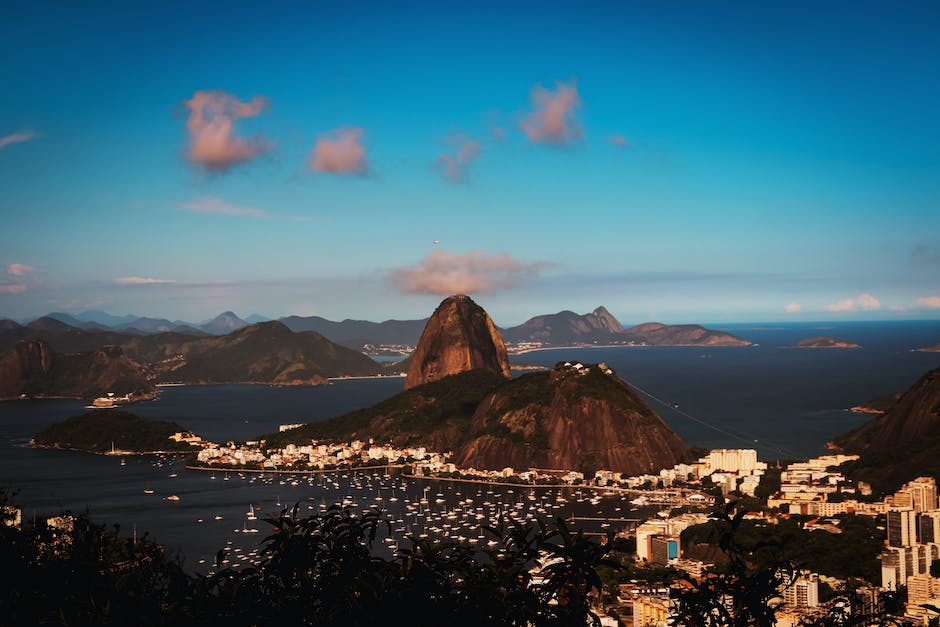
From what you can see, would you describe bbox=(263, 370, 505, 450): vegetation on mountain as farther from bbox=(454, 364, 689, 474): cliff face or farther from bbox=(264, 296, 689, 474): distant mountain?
bbox=(454, 364, 689, 474): cliff face

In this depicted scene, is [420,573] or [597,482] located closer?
[420,573]

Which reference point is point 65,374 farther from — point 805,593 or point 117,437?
point 805,593

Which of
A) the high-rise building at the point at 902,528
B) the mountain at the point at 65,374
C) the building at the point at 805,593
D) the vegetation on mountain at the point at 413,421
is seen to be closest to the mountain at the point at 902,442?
the high-rise building at the point at 902,528

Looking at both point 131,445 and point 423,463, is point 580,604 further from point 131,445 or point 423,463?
point 131,445

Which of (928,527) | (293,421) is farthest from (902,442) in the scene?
(293,421)

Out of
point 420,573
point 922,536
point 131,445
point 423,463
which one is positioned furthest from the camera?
point 131,445

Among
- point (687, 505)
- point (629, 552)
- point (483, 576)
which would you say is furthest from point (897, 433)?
point (483, 576)

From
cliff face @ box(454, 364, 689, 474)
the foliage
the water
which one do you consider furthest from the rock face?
the foliage
